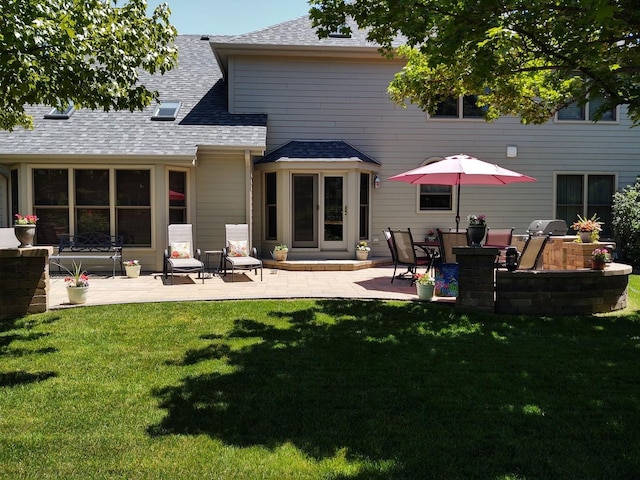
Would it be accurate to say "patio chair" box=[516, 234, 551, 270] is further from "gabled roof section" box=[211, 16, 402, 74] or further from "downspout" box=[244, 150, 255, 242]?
"gabled roof section" box=[211, 16, 402, 74]

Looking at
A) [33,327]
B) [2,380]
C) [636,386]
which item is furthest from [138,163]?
[636,386]

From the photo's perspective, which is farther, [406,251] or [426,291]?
[406,251]

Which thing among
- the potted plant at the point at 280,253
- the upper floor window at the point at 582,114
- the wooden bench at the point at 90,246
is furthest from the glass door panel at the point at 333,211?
the upper floor window at the point at 582,114

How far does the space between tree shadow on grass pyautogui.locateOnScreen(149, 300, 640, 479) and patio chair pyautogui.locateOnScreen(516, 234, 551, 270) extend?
1.30m

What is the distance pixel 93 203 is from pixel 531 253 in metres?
9.32

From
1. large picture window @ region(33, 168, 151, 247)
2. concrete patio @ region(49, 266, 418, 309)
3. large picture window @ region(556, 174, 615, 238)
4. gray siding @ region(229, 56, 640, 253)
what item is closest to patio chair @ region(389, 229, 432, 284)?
concrete patio @ region(49, 266, 418, 309)

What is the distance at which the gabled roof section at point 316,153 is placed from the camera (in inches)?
476

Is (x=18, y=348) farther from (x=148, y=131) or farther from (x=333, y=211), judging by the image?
(x=333, y=211)

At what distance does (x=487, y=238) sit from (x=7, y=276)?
27.2ft

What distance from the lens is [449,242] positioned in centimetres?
833

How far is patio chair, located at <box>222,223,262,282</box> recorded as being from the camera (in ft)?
33.0

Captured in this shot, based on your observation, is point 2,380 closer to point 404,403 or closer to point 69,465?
point 69,465

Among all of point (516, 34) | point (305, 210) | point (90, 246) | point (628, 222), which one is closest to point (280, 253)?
point (305, 210)

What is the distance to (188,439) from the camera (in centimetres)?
327
